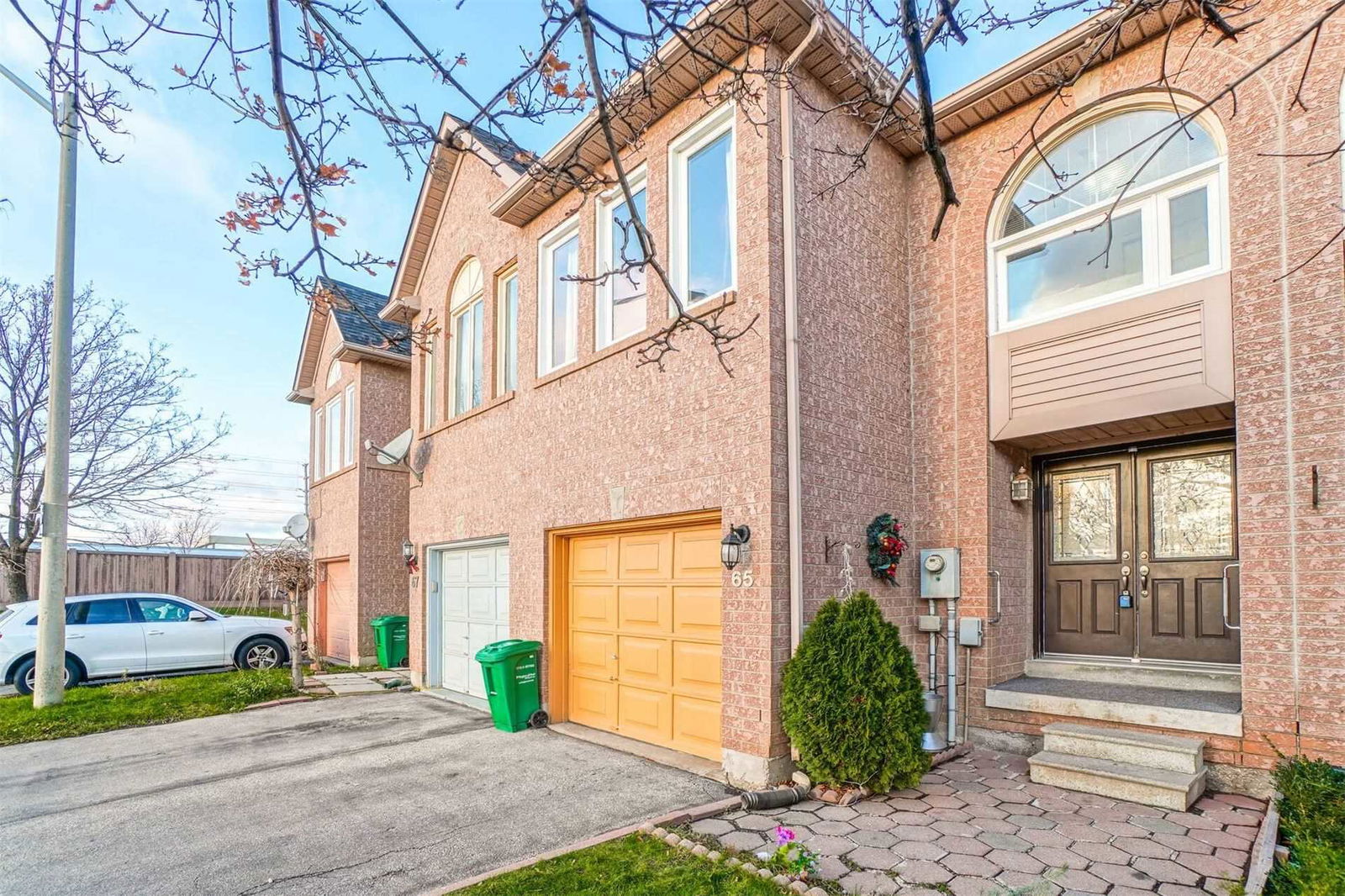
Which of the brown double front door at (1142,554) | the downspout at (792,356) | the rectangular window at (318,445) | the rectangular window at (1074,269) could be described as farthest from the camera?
the rectangular window at (318,445)

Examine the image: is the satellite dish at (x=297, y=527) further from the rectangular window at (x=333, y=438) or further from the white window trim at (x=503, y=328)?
the white window trim at (x=503, y=328)

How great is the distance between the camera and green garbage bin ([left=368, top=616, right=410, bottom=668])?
12570 millimetres

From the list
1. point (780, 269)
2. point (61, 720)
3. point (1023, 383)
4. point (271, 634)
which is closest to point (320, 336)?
point (271, 634)

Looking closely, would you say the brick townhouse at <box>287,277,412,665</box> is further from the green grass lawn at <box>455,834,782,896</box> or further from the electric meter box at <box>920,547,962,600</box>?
the green grass lawn at <box>455,834,782,896</box>

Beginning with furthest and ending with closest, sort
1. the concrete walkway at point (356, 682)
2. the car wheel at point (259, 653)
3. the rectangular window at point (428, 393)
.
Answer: the car wheel at point (259, 653) < the rectangular window at point (428, 393) < the concrete walkway at point (356, 682)

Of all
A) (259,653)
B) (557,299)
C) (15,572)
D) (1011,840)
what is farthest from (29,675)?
(1011,840)

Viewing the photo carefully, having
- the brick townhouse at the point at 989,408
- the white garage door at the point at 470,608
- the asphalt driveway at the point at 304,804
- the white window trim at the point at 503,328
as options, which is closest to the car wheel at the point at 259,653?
→ the white garage door at the point at 470,608

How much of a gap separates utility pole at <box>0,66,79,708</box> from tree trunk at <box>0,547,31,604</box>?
7.01 meters

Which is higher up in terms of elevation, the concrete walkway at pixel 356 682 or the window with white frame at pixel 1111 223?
the window with white frame at pixel 1111 223

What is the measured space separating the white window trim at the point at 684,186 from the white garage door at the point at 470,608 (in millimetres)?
4264

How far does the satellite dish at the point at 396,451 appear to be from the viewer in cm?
1137

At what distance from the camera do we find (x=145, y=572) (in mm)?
18359

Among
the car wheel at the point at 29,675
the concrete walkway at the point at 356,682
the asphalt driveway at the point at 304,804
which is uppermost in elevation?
the asphalt driveway at the point at 304,804

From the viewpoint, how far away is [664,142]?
23.0 feet
